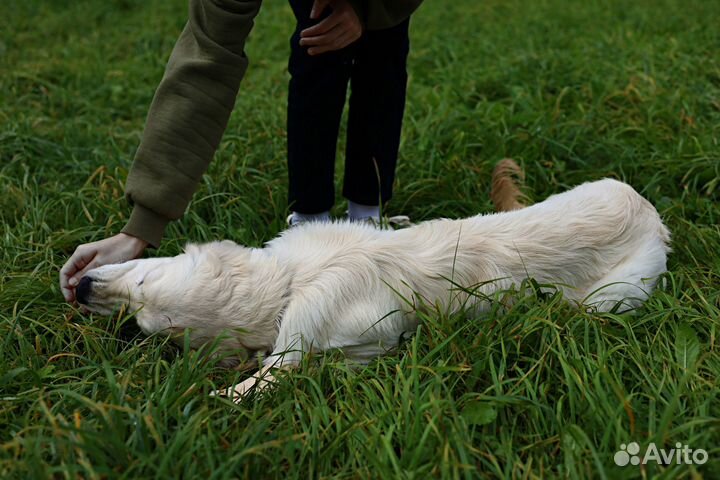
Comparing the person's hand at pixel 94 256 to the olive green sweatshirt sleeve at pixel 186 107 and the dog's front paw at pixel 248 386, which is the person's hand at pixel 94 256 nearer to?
the olive green sweatshirt sleeve at pixel 186 107

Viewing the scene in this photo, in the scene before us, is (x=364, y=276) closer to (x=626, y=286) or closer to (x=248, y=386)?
(x=248, y=386)

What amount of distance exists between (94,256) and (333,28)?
1.23m

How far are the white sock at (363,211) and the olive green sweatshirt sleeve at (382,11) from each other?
91 centimetres

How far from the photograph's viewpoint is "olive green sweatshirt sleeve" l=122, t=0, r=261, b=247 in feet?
7.99

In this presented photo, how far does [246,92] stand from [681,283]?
11.1 feet

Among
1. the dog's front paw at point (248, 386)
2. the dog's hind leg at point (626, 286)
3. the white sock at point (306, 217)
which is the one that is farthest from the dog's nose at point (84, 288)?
the dog's hind leg at point (626, 286)

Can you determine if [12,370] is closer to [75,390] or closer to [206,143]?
[75,390]

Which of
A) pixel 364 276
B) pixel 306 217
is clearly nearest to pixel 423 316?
pixel 364 276

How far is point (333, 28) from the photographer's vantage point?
2539 mm

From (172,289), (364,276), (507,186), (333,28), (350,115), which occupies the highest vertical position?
(333,28)

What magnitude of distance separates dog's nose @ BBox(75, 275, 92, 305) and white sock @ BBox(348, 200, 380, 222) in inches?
52.9

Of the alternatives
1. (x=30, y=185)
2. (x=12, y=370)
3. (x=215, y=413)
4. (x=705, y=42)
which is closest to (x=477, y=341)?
(x=215, y=413)

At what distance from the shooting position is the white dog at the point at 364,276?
226 centimetres

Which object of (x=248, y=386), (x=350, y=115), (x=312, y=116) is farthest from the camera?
(x=350, y=115)
